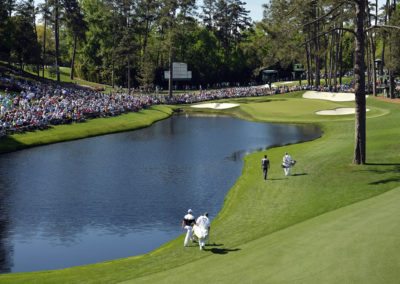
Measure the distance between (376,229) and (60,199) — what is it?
23.1 m

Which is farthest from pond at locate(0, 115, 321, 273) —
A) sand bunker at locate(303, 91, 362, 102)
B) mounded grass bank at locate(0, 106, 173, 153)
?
sand bunker at locate(303, 91, 362, 102)

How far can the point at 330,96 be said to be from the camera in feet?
371

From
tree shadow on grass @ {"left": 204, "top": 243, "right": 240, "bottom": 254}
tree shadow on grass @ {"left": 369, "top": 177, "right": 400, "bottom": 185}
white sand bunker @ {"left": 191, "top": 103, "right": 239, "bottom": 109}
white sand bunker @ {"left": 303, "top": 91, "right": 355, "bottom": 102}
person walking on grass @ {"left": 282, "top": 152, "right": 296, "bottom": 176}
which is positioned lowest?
tree shadow on grass @ {"left": 204, "top": 243, "right": 240, "bottom": 254}

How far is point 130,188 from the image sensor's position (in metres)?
44.4

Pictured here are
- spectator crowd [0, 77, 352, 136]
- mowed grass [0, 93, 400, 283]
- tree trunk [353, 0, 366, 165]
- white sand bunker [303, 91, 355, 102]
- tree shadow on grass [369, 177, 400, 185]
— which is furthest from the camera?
white sand bunker [303, 91, 355, 102]

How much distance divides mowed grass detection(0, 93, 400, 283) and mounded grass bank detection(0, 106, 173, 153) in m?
27.8

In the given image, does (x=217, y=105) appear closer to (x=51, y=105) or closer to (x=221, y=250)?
(x=51, y=105)

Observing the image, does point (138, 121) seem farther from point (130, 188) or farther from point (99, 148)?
point (130, 188)

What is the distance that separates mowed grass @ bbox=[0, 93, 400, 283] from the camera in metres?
22.3

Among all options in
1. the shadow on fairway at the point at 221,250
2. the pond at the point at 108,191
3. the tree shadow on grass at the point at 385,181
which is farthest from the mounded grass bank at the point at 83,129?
the shadow on fairway at the point at 221,250

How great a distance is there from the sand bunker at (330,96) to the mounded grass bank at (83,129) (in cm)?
3156

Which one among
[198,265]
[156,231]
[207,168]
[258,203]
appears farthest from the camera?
[207,168]

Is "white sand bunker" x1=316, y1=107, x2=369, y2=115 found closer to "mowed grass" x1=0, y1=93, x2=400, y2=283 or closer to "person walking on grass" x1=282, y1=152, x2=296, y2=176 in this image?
"mowed grass" x1=0, y1=93, x2=400, y2=283

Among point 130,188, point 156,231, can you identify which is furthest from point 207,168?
point 156,231
